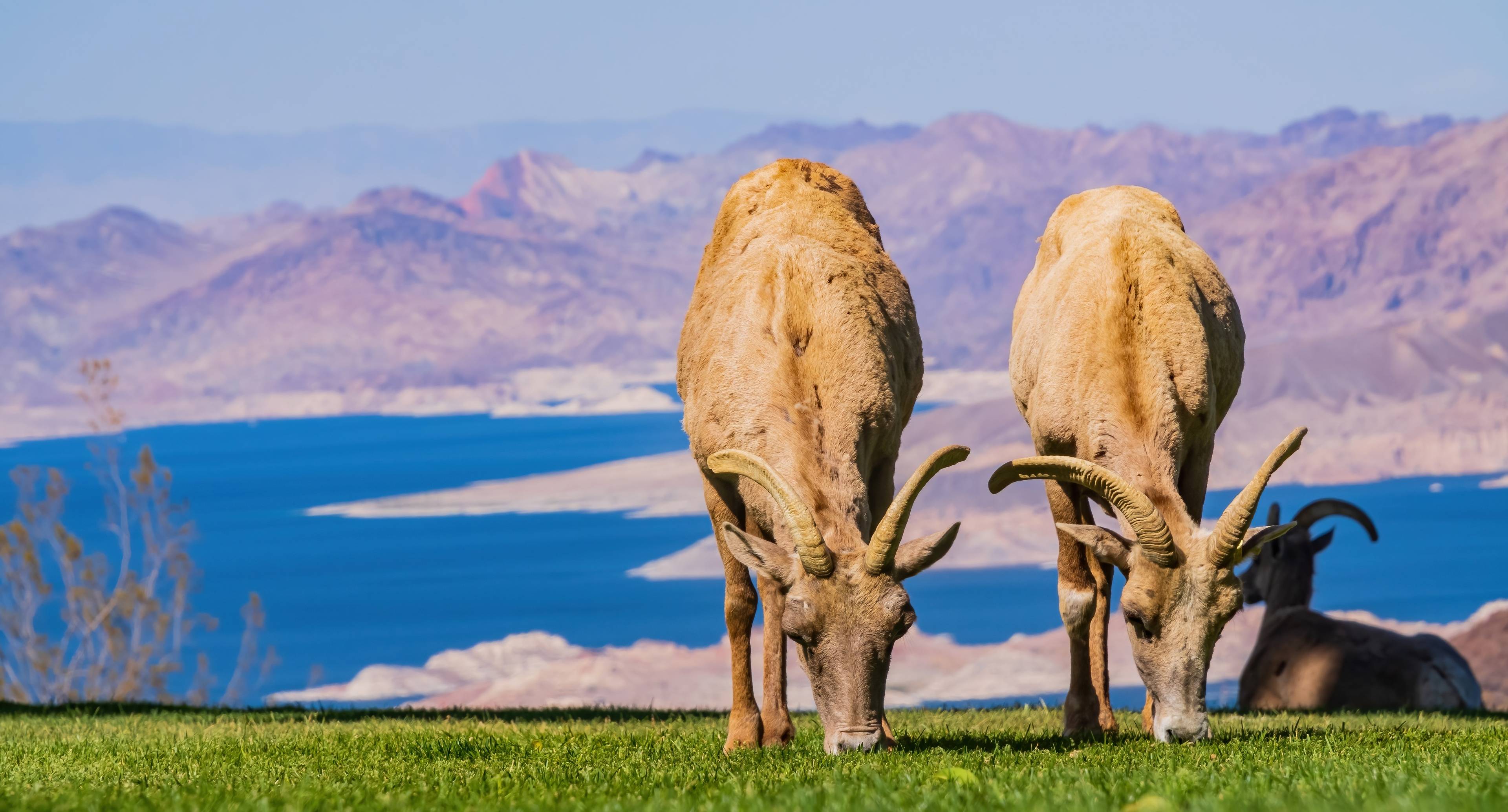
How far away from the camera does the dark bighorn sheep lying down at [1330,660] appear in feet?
55.1

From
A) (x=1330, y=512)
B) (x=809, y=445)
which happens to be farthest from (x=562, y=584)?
(x=809, y=445)

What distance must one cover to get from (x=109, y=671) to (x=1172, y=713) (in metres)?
26.4

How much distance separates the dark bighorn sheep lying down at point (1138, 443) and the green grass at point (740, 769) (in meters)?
0.60

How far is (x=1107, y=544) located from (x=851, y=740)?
1929 mm

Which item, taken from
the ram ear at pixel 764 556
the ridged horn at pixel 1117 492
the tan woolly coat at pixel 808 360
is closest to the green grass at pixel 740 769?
the ram ear at pixel 764 556

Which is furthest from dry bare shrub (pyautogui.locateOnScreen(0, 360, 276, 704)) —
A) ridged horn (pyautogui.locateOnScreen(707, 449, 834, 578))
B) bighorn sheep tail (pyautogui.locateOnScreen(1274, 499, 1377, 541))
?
ridged horn (pyautogui.locateOnScreen(707, 449, 834, 578))

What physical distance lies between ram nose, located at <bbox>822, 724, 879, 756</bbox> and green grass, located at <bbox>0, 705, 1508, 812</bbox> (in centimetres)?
13

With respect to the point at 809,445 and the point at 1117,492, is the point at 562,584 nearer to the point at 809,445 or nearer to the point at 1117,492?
the point at 809,445

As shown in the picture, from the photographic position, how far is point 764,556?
855 centimetres

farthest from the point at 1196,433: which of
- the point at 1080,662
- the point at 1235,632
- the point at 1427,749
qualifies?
the point at 1235,632

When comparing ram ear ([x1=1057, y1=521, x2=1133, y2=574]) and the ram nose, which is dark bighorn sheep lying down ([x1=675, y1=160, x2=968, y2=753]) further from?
ram ear ([x1=1057, y1=521, x2=1133, y2=574])

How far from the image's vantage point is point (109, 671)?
30688 mm

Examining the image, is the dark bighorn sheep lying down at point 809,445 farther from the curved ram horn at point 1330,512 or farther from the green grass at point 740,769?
the curved ram horn at point 1330,512

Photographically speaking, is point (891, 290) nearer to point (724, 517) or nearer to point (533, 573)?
point (724, 517)
